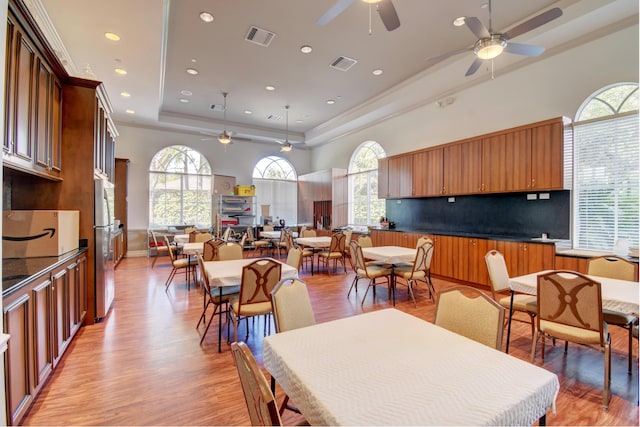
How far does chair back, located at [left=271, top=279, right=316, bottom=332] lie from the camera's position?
1.87 m

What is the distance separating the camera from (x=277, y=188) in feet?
34.5

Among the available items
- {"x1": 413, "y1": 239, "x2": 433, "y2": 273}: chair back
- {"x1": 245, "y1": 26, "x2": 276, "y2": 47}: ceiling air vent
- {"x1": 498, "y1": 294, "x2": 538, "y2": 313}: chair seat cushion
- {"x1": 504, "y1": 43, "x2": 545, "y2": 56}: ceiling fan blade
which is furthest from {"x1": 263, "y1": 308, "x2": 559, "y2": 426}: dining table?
{"x1": 245, "y1": 26, "x2": 276, "y2": 47}: ceiling air vent

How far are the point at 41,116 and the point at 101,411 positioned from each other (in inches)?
103

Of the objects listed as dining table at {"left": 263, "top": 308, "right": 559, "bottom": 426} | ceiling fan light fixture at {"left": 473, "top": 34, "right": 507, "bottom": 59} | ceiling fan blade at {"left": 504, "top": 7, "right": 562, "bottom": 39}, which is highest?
ceiling fan blade at {"left": 504, "top": 7, "right": 562, "bottom": 39}

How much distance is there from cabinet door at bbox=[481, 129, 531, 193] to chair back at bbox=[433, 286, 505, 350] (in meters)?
3.68

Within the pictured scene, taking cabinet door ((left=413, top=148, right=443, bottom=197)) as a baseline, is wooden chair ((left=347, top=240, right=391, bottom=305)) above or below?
below

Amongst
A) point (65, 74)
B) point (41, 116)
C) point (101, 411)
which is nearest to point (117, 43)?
point (65, 74)

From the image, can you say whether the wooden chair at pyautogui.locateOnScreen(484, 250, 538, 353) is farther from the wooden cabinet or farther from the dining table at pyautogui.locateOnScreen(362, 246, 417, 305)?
the wooden cabinet

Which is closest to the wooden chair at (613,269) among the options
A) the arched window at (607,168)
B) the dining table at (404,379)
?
the arched window at (607,168)

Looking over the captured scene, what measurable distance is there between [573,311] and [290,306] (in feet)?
7.08

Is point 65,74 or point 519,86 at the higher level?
point 519,86

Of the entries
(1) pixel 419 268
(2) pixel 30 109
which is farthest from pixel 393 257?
(2) pixel 30 109

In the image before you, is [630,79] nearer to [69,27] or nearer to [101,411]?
[101,411]

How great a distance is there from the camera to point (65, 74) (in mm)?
3170
